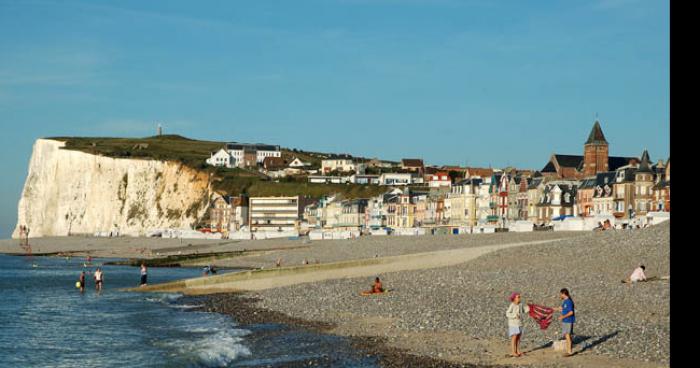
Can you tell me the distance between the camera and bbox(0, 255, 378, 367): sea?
810 inches

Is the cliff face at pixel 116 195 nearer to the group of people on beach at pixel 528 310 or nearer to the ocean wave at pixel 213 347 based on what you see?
the ocean wave at pixel 213 347

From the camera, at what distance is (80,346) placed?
24797mm

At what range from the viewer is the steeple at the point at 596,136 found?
4471 inches

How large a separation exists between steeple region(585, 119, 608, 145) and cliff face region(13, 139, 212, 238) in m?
72.4

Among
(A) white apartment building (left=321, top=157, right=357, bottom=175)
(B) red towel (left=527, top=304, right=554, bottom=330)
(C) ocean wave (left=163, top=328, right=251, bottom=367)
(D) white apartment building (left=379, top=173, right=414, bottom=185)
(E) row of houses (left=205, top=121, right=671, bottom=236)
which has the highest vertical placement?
(A) white apartment building (left=321, top=157, right=357, bottom=175)

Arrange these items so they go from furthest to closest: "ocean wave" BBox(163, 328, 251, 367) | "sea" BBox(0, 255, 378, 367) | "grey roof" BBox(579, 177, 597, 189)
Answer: "grey roof" BBox(579, 177, 597, 189) → "sea" BBox(0, 255, 378, 367) → "ocean wave" BBox(163, 328, 251, 367)

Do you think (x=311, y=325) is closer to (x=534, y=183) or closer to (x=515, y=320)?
(x=515, y=320)

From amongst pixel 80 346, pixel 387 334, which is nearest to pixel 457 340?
pixel 387 334

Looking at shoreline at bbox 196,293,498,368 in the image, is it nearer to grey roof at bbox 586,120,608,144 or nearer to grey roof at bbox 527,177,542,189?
grey roof at bbox 527,177,542,189

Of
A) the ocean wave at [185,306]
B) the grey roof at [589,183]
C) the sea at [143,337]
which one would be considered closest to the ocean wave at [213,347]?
the sea at [143,337]

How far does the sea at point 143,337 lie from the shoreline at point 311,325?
38 centimetres

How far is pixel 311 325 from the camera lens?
26422 millimetres

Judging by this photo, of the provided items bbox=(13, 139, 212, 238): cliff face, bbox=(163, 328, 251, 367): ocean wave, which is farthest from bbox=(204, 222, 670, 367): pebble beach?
bbox=(13, 139, 212, 238): cliff face

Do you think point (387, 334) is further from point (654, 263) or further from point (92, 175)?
point (92, 175)
